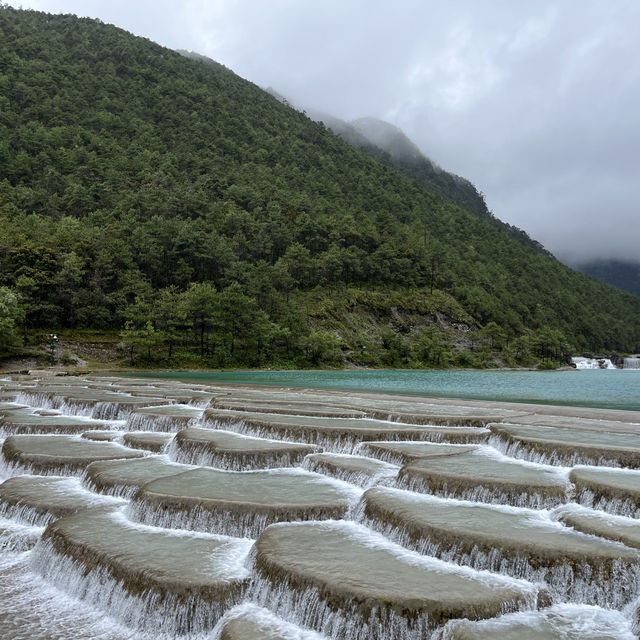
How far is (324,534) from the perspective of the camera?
917 centimetres

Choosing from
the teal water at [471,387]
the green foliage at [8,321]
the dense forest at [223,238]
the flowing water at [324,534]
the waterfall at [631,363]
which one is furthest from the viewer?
the waterfall at [631,363]

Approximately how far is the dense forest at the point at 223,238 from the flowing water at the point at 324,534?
4578 cm

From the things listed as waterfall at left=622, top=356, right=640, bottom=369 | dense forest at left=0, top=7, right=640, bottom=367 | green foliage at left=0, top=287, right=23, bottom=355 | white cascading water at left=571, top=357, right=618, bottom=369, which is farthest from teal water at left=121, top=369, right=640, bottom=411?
waterfall at left=622, top=356, right=640, bottom=369

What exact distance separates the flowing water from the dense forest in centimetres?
4578

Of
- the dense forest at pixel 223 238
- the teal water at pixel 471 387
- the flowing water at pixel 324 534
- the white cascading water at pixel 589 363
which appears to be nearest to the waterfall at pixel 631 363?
the white cascading water at pixel 589 363

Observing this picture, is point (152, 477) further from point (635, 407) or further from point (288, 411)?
point (635, 407)

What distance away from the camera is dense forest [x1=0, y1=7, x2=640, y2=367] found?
6775cm

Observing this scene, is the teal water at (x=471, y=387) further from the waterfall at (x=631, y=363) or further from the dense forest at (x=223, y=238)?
the waterfall at (x=631, y=363)

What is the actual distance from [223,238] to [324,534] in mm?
88539

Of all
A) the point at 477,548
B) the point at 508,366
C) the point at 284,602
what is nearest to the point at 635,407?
the point at 477,548

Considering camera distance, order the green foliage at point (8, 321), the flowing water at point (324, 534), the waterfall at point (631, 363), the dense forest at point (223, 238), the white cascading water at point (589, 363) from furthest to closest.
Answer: the waterfall at point (631, 363) → the white cascading water at point (589, 363) → the dense forest at point (223, 238) → the green foliage at point (8, 321) → the flowing water at point (324, 534)

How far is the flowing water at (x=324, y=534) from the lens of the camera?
702cm

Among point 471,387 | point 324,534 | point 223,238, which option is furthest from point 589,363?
point 324,534

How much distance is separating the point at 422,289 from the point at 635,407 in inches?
3406
